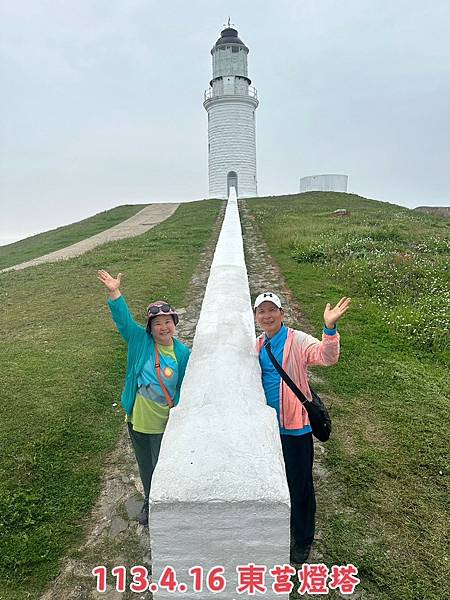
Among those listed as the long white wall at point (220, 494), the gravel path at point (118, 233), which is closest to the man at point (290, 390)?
the long white wall at point (220, 494)

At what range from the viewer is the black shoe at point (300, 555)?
11.1 feet

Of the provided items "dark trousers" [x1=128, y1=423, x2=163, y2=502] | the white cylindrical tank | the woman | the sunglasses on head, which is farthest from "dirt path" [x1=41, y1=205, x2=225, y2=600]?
the white cylindrical tank

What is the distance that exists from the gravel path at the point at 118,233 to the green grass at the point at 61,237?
81 cm

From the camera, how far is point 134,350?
348 cm

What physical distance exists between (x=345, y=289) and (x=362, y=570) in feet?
23.9

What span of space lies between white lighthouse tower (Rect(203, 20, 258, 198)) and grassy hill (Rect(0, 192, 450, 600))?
81.2ft

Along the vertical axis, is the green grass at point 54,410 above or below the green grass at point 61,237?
above

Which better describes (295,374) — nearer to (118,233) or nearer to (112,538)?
(112,538)

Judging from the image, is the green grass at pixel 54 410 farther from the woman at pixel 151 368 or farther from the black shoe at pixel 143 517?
the woman at pixel 151 368

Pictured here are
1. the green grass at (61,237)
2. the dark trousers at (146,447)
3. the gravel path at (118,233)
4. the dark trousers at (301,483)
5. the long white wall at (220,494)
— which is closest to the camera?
the long white wall at (220,494)

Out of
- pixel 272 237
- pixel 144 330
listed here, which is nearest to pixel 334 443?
pixel 144 330

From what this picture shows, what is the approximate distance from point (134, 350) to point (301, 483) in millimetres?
1495

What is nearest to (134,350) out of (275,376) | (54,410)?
(275,376)

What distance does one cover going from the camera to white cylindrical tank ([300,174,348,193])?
123 ft
